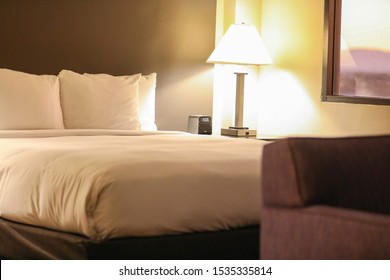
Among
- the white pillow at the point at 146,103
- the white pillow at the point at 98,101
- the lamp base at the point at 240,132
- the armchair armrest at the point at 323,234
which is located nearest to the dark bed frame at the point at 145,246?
the armchair armrest at the point at 323,234

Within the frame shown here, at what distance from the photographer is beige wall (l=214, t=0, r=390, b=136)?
5.49m

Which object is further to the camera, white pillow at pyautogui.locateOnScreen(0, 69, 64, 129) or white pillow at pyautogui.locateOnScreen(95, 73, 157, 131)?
white pillow at pyautogui.locateOnScreen(95, 73, 157, 131)

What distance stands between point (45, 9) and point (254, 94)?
6.38 feet

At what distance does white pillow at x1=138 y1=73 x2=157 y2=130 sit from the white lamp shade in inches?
23.0

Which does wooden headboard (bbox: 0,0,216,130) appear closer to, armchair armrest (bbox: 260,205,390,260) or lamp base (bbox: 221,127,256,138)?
lamp base (bbox: 221,127,256,138)

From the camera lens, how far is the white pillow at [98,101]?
4.84 meters

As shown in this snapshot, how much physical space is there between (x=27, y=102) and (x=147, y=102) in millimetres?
1000

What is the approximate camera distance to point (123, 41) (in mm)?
5531

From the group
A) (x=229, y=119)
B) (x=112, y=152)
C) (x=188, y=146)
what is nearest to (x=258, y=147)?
(x=188, y=146)

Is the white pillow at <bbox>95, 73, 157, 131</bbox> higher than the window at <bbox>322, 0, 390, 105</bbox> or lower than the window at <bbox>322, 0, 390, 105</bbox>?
lower

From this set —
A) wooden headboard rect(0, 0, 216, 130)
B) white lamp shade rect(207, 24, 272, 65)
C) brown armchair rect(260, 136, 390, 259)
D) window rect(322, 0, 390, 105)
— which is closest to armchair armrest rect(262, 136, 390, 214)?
brown armchair rect(260, 136, 390, 259)

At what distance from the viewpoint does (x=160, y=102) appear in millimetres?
5754

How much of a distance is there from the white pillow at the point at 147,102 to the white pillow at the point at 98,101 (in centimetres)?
13
